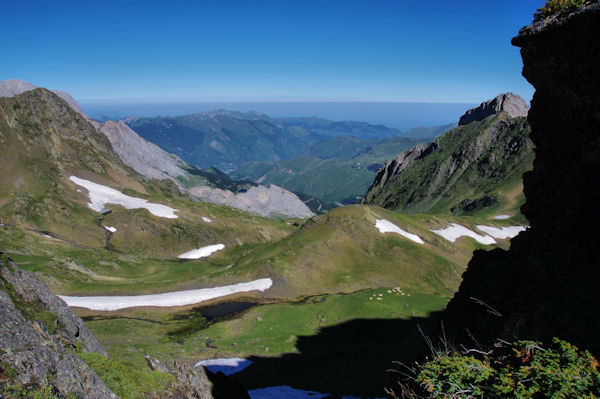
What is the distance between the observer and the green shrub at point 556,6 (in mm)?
17469

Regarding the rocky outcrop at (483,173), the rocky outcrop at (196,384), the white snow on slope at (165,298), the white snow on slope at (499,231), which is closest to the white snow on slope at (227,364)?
the rocky outcrop at (196,384)

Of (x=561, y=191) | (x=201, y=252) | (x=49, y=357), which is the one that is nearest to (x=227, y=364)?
(x=49, y=357)

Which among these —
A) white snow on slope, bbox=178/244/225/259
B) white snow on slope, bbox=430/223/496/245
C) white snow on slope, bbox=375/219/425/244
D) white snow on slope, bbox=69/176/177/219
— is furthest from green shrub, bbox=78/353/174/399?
white snow on slope, bbox=69/176/177/219

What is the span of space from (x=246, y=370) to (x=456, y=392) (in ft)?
87.0

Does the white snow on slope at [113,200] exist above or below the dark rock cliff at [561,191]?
below

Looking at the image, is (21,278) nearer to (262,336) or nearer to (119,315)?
(262,336)

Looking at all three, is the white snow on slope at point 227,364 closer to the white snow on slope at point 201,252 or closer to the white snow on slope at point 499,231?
the white snow on slope at point 201,252

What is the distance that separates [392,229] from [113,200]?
9114 cm

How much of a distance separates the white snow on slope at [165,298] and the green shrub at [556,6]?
163 feet

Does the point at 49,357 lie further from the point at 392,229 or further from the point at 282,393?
the point at 392,229

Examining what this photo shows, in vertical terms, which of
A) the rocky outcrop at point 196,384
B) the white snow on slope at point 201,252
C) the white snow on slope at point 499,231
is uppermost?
the rocky outcrop at point 196,384

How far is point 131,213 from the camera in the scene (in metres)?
107

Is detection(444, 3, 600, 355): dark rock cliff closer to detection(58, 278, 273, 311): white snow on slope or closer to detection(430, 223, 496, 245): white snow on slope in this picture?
detection(58, 278, 273, 311): white snow on slope

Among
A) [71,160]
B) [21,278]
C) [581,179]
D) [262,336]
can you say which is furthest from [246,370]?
[71,160]
